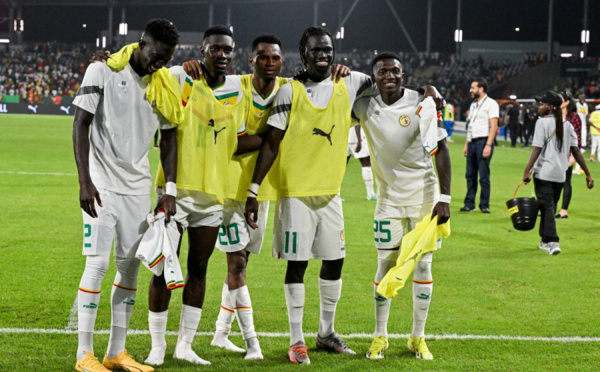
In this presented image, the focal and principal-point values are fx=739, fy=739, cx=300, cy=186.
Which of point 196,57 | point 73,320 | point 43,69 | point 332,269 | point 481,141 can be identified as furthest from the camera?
point 43,69

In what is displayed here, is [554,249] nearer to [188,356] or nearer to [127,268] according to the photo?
[188,356]

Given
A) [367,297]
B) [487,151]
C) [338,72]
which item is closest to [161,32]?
[338,72]

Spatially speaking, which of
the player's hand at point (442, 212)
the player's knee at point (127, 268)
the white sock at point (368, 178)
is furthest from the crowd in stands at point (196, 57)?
the player's knee at point (127, 268)

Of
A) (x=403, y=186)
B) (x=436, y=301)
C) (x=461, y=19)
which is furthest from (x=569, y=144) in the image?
(x=461, y=19)

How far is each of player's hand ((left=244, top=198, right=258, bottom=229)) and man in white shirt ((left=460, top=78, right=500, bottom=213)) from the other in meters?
8.50

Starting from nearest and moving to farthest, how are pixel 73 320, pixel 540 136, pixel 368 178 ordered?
pixel 73 320
pixel 540 136
pixel 368 178

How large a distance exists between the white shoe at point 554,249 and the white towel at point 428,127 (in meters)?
4.88

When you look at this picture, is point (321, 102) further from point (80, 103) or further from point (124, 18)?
point (124, 18)

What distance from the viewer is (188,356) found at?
5082mm

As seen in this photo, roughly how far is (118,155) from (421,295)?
7.88ft

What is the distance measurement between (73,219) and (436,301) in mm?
6378

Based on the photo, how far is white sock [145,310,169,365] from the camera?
498 centimetres

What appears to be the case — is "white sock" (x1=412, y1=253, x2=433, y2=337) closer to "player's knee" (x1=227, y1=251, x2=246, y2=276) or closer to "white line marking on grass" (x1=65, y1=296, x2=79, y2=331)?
"player's knee" (x1=227, y1=251, x2=246, y2=276)

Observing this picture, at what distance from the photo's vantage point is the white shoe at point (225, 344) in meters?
5.41
